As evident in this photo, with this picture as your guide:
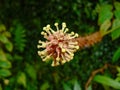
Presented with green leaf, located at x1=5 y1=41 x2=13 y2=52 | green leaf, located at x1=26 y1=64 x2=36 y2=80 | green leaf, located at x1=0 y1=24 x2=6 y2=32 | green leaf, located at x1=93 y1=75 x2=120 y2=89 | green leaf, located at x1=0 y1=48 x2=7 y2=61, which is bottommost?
green leaf, located at x1=93 y1=75 x2=120 y2=89

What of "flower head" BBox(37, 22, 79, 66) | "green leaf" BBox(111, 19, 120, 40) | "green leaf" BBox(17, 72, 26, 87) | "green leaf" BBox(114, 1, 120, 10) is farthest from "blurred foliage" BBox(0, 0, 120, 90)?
"flower head" BBox(37, 22, 79, 66)

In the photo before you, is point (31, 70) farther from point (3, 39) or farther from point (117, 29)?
point (117, 29)

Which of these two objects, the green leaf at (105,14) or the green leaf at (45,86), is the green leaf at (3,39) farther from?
the green leaf at (105,14)

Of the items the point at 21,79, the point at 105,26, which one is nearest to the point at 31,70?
the point at 21,79

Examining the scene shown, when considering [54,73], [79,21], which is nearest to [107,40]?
[79,21]

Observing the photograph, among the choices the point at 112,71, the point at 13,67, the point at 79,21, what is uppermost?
the point at 79,21

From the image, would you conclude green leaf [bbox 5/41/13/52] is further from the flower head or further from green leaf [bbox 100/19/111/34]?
the flower head

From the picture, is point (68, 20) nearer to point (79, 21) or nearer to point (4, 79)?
point (79, 21)

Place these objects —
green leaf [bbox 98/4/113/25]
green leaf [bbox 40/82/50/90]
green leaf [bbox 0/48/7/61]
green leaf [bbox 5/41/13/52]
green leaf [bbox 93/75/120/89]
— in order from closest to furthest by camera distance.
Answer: green leaf [bbox 93/75/120/89]
green leaf [bbox 98/4/113/25]
green leaf [bbox 0/48/7/61]
green leaf [bbox 5/41/13/52]
green leaf [bbox 40/82/50/90]
